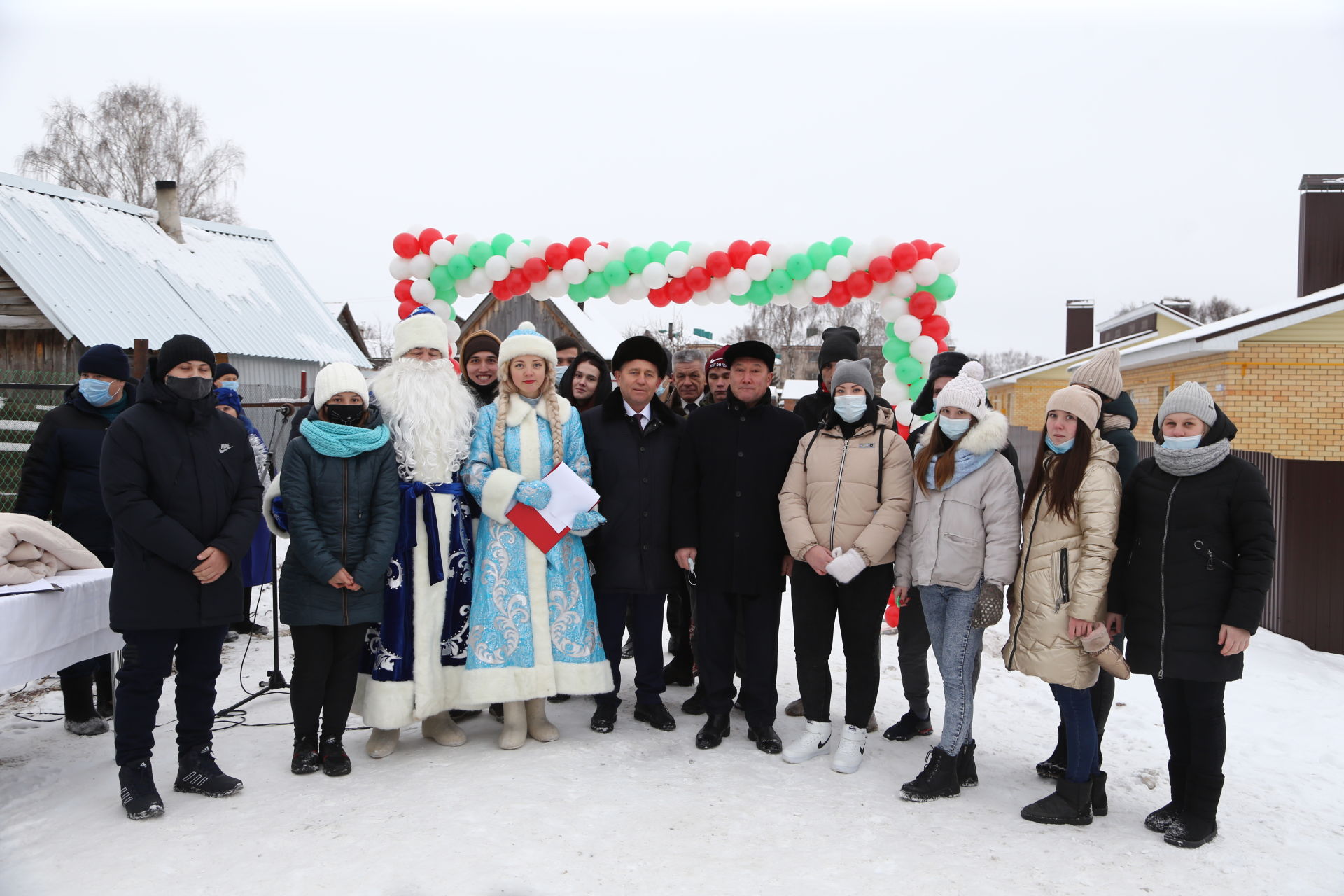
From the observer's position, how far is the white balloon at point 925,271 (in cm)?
784

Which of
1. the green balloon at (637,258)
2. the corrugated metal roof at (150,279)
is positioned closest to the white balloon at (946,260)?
the green balloon at (637,258)

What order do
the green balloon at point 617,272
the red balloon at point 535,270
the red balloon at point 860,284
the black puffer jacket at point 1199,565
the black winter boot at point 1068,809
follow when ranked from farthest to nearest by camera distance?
the red balloon at point 535,270, the green balloon at point 617,272, the red balloon at point 860,284, the black winter boot at point 1068,809, the black puffer jacket at point 1199,565

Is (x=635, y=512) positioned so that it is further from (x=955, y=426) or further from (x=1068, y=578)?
(x=1068, y=578)

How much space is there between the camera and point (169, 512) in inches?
136

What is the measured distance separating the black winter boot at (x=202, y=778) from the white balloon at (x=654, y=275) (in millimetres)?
5761

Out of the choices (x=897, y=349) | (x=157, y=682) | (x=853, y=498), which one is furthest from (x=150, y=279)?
(x=853, y=498)

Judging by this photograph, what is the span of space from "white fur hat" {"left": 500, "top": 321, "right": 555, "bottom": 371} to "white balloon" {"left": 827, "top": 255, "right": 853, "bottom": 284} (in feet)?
14.1

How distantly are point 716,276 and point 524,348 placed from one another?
172 inches

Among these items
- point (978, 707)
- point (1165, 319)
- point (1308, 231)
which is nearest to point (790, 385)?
point (1165, 319)

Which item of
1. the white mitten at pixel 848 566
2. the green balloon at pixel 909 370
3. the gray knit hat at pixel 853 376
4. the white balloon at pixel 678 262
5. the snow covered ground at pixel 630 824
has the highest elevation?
the white balloon at pixel 678 262

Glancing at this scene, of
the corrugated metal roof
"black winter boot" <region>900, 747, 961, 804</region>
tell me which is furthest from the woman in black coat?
the corrugated metal roof

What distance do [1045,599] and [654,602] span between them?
184 centimetres

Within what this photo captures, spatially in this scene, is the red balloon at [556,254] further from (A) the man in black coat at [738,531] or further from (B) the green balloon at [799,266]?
(A) the man in black coat at [738,531]

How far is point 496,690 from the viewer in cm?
405
